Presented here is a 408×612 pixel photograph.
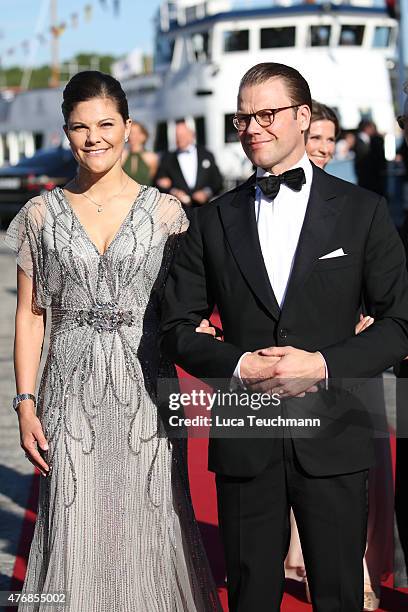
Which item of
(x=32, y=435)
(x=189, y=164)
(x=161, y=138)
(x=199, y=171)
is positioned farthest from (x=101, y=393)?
(x=161, y=138)

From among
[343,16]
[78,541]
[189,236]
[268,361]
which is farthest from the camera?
[343,16]

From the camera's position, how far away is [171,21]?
35188 mm

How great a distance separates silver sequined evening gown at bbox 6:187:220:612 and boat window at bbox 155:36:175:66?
3181 centimetres

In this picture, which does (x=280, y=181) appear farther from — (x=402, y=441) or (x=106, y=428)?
(x=402, y=441)

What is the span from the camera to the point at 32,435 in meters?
3.94

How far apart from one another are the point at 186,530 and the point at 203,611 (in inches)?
12.2

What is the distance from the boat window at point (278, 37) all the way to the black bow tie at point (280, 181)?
29.2 m

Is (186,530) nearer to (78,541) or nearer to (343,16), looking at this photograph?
(78,541)

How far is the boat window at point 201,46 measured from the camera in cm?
3297

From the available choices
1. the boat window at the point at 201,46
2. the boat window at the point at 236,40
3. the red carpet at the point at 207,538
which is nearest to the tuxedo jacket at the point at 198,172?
the red carpet at the point at 207,538

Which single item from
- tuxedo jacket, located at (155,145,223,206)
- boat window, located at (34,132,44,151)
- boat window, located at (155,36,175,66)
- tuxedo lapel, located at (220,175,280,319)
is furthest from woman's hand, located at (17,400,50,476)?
boat window, located at (34,132,44,151)

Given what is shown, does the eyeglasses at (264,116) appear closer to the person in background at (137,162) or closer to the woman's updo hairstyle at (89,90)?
the woman's updo hairstyle at (89,90)

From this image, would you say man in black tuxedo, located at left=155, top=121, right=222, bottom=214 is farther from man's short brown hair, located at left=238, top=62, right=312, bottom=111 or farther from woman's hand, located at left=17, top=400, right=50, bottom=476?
man's short brown hair, located at left=238, top=62, right=312, bottom=111

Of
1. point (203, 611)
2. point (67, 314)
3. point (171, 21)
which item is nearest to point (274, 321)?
point (67, 314)
